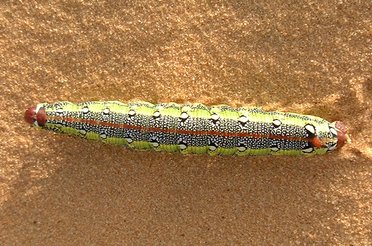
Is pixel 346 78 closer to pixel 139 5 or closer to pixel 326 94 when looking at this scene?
pixel 326 94

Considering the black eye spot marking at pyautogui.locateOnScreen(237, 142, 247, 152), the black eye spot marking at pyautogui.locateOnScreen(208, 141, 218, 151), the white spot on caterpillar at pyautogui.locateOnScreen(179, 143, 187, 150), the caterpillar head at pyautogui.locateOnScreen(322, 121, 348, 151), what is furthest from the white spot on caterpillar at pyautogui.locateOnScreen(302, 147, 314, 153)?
the white spot on caterpillar at pyautogui.locateOnScreen(179, 143, 187, 150)

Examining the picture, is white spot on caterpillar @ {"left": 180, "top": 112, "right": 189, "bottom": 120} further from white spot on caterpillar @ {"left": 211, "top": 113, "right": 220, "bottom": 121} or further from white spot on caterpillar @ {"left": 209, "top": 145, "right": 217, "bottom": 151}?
white spot on caterpillar @ {"left": 209, "top": 145, "right": 217, "bottom": 151}

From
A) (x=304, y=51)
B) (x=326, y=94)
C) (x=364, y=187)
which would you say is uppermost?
(x=304, y=51)

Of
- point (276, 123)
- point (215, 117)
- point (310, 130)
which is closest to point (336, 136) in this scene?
point (310, 130)

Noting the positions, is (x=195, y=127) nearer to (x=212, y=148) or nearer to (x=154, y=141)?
(x=212, y=148)

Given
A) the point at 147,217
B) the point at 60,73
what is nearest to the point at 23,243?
the point at 147,217

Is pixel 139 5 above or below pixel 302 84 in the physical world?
above
